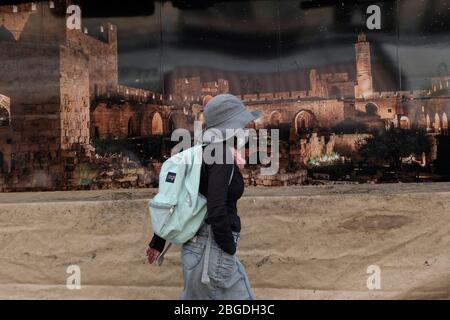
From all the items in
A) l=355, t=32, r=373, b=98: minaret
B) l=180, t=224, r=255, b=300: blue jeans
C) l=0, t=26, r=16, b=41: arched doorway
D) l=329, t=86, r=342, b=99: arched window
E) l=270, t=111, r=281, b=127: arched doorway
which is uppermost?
l=0, t=26, r=16, b=41: arched doorway

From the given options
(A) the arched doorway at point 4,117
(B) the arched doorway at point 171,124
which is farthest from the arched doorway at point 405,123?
(A) the arched doorway at point 4,117

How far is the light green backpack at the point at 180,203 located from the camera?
2.62 m

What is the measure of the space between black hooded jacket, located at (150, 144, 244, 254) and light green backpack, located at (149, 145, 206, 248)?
6 cm

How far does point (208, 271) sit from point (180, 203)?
0.41m

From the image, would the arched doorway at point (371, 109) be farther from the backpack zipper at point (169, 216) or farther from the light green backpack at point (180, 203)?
the backpack zipper at point (169, 216)

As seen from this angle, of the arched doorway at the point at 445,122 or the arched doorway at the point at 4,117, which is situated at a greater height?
the arched doorway at the point at 4,117

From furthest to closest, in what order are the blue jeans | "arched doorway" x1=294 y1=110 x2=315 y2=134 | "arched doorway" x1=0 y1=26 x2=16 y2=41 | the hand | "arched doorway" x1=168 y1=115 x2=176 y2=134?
"arched doorway" x1=0 y1=26 x2=16 y2=41 < "arched doorway" x1=168 y1=115 x2=176 y2=134 < "arched doorway" x1=294 y1=110 x2=315 y2=134 < the hand < the blue jeans

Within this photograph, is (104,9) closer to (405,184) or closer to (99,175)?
(99,175)

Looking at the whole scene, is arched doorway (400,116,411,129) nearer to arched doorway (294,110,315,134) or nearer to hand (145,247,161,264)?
arched doorway (294,110,315,134)

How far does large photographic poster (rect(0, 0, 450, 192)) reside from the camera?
18.6ft

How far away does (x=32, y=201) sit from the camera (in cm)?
498

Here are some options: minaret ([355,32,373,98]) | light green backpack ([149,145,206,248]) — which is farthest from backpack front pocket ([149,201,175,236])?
minaret ([355,32,373,98])

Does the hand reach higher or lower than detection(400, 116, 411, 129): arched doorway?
lower

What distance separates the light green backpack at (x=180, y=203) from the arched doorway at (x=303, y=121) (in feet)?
11.0
